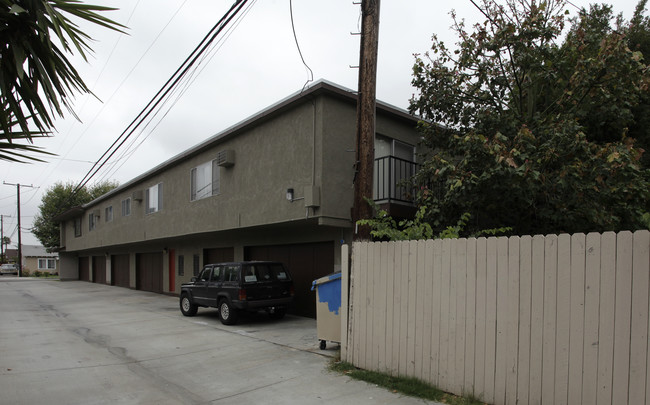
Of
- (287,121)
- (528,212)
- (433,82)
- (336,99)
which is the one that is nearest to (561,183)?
(528,212)

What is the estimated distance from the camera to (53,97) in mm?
4297

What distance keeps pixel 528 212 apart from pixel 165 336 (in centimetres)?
848

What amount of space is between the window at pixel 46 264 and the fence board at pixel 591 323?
89.5 metres

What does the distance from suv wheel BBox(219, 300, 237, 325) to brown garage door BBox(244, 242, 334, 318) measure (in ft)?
7.95

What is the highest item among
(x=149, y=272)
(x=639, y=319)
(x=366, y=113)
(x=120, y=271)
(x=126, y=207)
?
(x=366, y=113)

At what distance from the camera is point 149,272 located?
81.7ft

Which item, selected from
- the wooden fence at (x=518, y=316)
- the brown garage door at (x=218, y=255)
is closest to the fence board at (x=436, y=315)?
the wooden fence at (x=518, y=316)

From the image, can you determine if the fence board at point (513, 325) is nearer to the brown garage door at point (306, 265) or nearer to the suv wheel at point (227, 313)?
the brown garage door at point (306, 265)

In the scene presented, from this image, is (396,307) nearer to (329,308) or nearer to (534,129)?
(329,308)

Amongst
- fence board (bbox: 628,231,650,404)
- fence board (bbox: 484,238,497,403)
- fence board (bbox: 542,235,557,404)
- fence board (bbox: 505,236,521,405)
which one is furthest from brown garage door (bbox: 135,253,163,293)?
fence board (bbox: 628,231,650,404)

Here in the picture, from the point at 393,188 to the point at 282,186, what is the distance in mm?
2865

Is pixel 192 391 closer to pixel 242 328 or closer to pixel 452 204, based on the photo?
pixel 242 328

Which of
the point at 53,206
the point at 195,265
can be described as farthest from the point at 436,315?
the point at 53,206

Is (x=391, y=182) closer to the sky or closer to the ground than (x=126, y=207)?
closer to the sky
